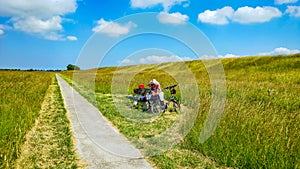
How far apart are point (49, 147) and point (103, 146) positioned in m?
1.05

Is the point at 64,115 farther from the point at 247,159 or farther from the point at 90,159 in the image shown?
the point at 247,159

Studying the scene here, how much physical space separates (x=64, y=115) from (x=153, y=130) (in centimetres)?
328

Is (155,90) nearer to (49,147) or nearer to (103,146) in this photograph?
(103,146)

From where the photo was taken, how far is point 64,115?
8625mm

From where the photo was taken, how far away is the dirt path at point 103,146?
452cm

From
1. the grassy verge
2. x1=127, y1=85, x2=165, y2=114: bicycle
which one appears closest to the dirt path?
the grassy verge

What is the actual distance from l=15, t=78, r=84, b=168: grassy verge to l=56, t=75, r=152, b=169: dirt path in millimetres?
194

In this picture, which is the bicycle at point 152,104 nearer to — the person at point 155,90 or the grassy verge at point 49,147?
the person at point 155,90

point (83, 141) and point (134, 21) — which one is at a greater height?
point (134, 21)

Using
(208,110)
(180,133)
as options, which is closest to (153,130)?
(180,133)

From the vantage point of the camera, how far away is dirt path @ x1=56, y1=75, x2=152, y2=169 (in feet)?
14.8

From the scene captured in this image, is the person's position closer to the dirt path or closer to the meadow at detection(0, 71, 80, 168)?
the dirt path

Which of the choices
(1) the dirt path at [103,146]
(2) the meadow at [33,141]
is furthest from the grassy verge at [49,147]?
(1) the dirt path at [103,146]

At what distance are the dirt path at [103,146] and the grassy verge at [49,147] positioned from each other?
19cm
